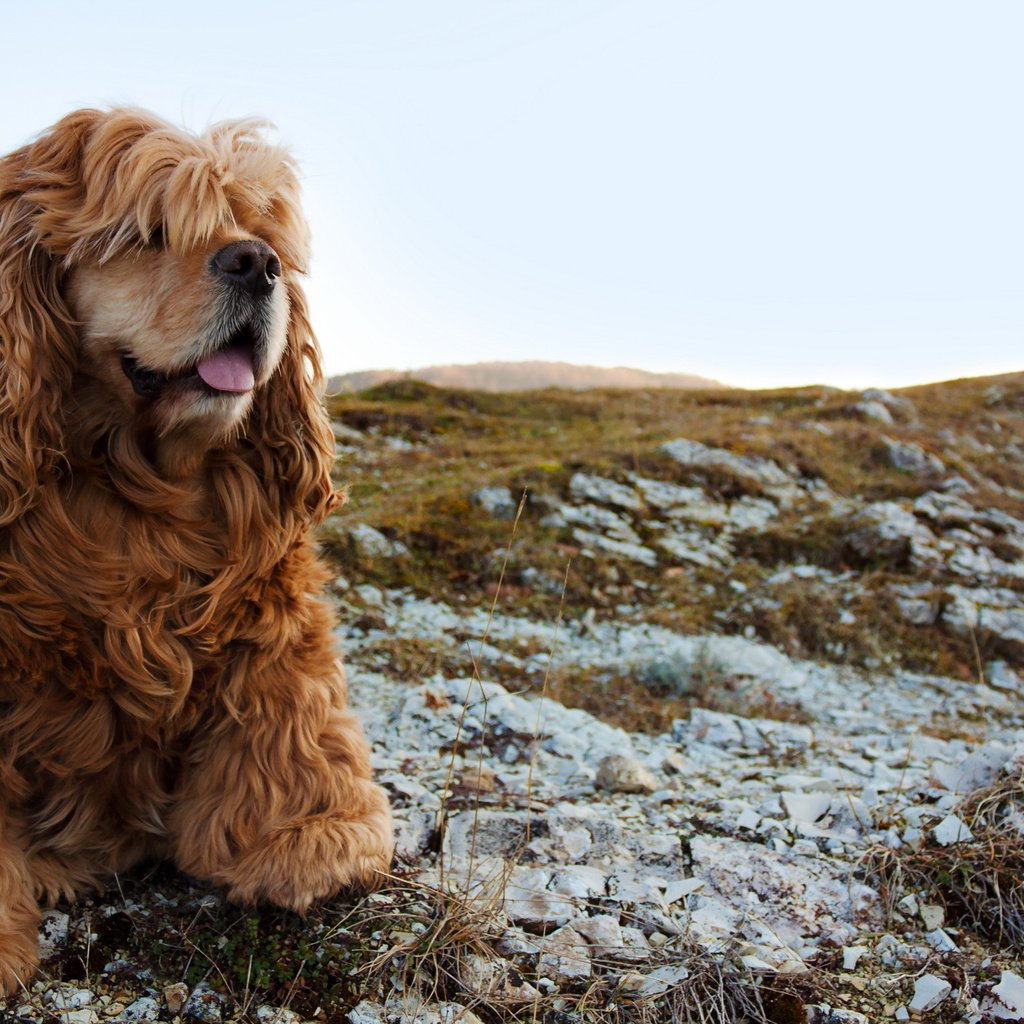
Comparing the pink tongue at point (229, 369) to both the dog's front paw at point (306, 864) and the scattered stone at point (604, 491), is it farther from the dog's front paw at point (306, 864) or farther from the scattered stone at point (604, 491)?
the scattered stone at point (604, 491)

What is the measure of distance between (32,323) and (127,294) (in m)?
0.28

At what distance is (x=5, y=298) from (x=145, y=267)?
40 cm

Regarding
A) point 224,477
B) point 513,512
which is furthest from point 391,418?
point 224,477

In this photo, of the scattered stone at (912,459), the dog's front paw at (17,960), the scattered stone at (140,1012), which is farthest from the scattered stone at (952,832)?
the scattered stone at (912,459)

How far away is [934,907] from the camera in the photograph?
2.98 metres

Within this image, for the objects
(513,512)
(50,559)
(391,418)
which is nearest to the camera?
(50,559)

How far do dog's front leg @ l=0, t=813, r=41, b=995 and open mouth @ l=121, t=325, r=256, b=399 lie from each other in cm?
131

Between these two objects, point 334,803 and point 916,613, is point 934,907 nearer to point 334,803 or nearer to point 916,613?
point 334,803

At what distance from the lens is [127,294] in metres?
2.57

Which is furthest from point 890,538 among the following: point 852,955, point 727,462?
point 852,955

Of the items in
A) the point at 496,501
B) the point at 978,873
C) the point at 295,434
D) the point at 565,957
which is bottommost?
the point at 565,957

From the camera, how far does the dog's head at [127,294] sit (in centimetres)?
251

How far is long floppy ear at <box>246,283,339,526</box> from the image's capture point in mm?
Result: 2953

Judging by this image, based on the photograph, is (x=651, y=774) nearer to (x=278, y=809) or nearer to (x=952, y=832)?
(x=952, y=832)
